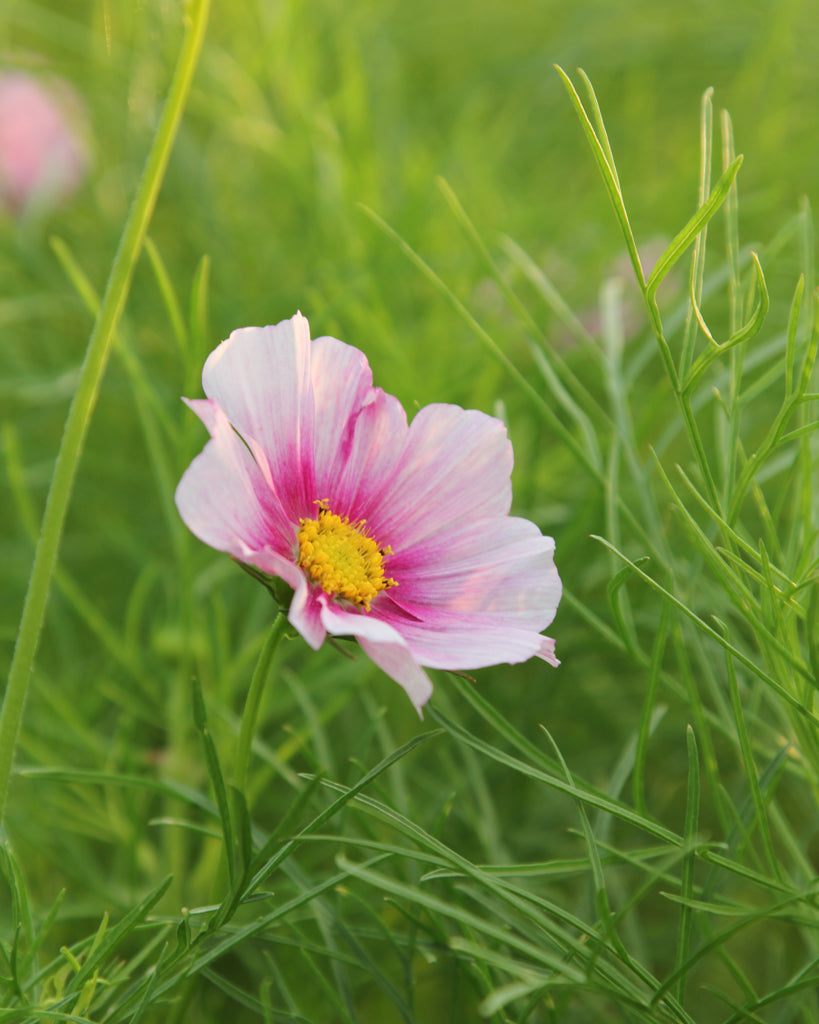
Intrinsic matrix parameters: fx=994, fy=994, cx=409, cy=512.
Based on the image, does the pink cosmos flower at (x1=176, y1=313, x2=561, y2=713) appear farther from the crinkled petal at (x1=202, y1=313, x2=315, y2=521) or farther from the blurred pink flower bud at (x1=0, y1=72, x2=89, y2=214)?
the blurred pink flower bud at (x1=0, y1=72, x2=89, y2=214)

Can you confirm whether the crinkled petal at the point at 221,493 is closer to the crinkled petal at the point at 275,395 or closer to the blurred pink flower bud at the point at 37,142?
the crinkled petal at the point at 275,395

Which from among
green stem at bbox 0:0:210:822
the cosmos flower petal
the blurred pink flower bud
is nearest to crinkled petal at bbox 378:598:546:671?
the cosmos flower petal

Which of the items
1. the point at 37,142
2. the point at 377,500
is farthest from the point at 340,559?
the point at 37,142

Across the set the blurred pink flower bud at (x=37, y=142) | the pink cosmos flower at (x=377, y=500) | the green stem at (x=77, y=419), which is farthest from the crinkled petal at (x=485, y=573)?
the blurred pink flower bud at (x=37, y=142)

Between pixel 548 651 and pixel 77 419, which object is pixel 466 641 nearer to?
pixel 548 651

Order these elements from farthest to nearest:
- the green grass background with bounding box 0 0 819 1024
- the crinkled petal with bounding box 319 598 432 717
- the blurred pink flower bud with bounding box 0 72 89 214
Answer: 1. the blurred pink flower bud with bounding box 0 72 89 214
2. the green grass background with bounding box 0 0 819 1024
3. the crinkled petal with bounding box 319 598 432 717

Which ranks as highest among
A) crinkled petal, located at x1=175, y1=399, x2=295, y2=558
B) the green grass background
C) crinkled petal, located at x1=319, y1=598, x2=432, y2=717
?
crinkled petal, located at x1=175, y1=399, x2=295, y2=558

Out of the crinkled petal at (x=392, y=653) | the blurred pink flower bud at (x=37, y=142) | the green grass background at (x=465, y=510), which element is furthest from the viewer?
the blurred pink flower bud at (x=37, y=142)
